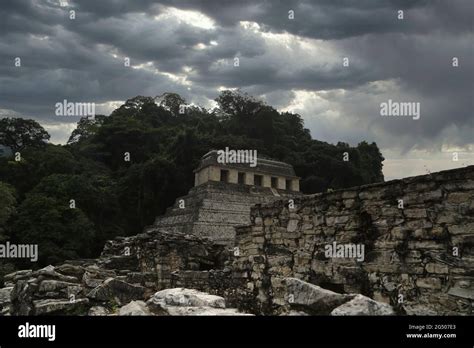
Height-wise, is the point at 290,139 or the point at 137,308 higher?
the point at 290,139

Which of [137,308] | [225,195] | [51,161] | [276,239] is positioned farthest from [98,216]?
[137,308]

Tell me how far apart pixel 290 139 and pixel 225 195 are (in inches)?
669

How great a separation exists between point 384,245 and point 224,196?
2006 cm

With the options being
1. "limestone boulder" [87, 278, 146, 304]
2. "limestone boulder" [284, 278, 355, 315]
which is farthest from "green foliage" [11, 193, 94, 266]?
"limestone boulder" [284, 278, 355, 315]

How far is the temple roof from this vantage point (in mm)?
27109

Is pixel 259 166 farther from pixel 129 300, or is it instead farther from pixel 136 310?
pixel 136 310

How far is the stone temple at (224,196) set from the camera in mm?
23203

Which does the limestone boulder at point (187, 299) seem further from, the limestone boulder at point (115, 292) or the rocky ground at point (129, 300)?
the limestone boulder at point (115, 292)

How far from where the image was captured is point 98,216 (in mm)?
28750

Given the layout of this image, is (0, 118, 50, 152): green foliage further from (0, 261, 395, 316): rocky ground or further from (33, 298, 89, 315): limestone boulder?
(33, 298, 89, 315): limestone boulder

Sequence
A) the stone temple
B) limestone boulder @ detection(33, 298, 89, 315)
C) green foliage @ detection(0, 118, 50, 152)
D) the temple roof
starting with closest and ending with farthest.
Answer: limestone boulder @ detection(33, 298, 89, 315) → the stone temple → the temple roof → green foliage @ detection(0, 118, 50, 152)

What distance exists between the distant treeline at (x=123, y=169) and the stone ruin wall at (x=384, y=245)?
641 inches

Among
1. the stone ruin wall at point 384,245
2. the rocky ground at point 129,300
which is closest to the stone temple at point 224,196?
the stone ruin wall at point 384,245

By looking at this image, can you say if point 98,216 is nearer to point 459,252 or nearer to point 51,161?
point 51,161
